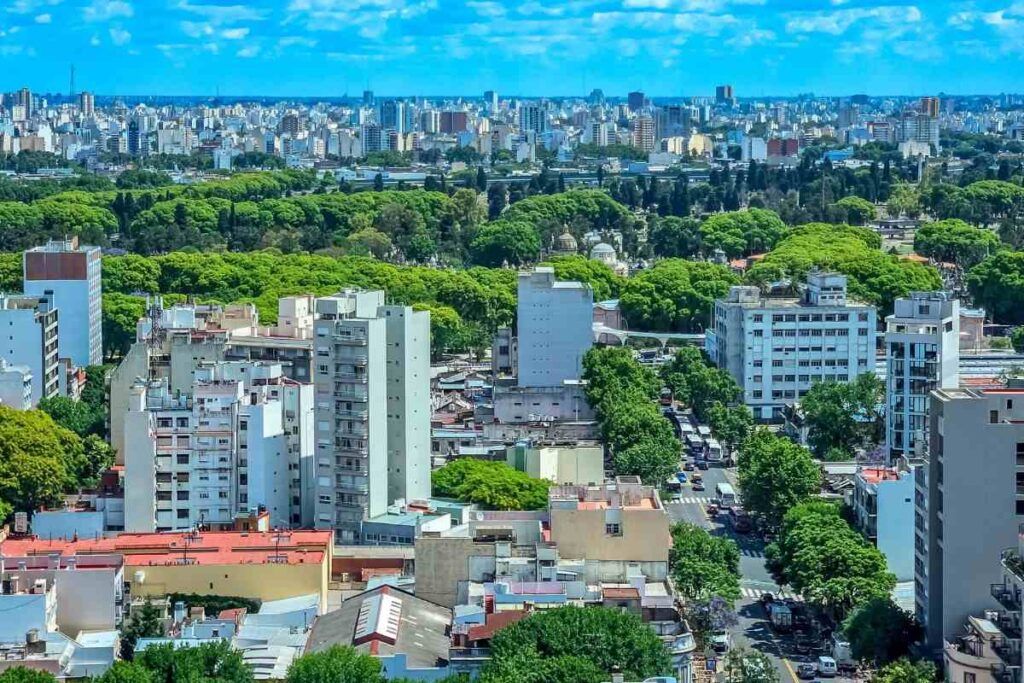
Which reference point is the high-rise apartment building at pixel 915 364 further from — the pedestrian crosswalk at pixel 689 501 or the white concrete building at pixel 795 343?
the white concrete building at pixel 795 343

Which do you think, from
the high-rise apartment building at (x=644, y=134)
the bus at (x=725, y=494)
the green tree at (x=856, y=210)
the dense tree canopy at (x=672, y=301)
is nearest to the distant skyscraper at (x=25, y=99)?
the high-rise apartment building at (x=644, y=134)

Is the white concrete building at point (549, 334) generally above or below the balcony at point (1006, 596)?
above

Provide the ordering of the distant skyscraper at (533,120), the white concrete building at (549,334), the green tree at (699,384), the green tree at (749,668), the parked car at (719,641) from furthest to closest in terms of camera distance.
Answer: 1. the distant skyscraper at (533,120)
2. the white concrete building at (549,334)
3. the green tree at (699,384)
4. the parked car at (719,641)
5. the green tree at (749,668)

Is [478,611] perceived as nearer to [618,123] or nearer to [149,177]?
[149,177]

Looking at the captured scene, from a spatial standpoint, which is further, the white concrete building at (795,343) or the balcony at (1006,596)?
the white concrete building at (795,343)

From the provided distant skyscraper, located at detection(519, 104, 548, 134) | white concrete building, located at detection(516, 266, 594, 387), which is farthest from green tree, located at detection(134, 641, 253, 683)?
distant skyscraper, located at detection(519, 104, 548, 134)

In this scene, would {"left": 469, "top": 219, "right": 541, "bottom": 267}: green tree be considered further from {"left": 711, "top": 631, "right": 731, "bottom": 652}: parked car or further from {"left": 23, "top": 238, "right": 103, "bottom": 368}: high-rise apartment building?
{"left": 711, "top": 631, "right": 731, "bottom": 652}: parked car

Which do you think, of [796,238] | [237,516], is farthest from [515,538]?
[796,238]
